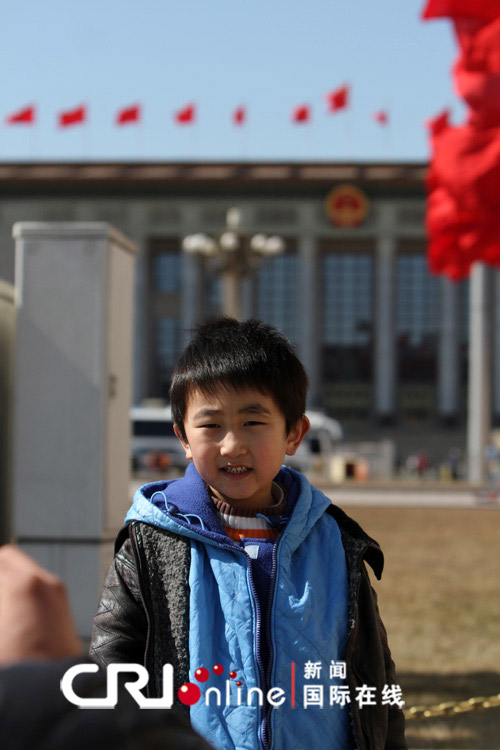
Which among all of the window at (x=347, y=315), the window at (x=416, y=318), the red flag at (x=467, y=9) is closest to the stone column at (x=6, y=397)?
the red flag at (x=467, y=9)

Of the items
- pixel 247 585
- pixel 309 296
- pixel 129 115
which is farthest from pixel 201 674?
pixel 309 296

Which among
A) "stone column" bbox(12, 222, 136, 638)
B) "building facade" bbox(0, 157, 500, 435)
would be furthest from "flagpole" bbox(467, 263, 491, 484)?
"stone column" bbox(12, 222, 136, 638)

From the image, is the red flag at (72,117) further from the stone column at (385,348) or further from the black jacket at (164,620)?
the black jacket at (164,620)

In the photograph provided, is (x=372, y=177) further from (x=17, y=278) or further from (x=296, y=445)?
(x=296, y=445)

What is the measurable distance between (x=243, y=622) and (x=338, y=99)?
1565 inches

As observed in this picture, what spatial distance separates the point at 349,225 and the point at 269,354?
49.2 metres

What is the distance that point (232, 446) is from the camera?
6.02ft

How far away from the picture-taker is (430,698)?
489 cm

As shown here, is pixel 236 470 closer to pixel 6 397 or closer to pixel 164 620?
pixel 164 620

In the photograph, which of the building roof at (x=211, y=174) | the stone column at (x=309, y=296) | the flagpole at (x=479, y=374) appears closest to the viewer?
the flagpole at (x=479, y=374)

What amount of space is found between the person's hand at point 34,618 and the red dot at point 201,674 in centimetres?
120

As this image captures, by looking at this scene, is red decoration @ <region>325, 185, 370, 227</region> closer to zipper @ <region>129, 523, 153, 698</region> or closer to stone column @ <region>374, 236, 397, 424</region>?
stone column @ <region>374, 236, 397, 424</region>

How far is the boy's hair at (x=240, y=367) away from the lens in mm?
1857

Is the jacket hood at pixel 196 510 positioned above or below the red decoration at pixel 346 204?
below
